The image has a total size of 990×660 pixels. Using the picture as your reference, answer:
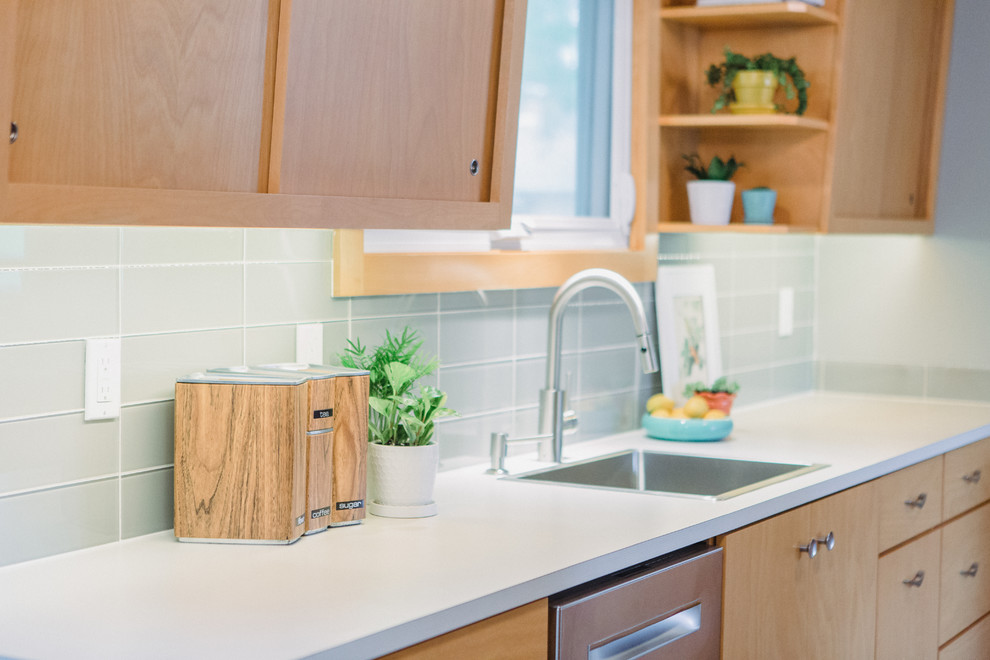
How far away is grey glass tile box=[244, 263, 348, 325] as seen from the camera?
1988 millimetres

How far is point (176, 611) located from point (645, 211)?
1716 millimetres

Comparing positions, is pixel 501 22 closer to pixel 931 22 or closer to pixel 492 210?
pixel 492 210

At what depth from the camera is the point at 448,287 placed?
7.62ft

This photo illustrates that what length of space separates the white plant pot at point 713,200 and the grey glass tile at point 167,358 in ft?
4.52

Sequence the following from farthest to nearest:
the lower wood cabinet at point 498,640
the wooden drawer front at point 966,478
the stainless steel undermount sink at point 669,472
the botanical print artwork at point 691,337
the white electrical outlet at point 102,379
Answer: the botanical print artwork at point 691,337
the wooden drawer front at point 966,478
the stainless steel undermount sink at point 669,472
the white electrical outlet at point 102,379
the lower wood cabinet at point 498,640

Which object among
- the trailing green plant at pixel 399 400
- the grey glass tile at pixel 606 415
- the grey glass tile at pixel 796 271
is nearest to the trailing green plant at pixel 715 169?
the grey glass tile at pixel 606 415

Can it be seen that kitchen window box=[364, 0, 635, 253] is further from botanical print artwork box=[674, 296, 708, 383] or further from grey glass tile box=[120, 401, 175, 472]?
grey glass tile box=[120, 401, 175, 472]

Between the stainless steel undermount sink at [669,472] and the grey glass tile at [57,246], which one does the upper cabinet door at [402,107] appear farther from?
the stainless steel undermount sink at [669,472]

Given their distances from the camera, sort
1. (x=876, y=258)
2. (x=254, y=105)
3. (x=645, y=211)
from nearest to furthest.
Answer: (x=254, y=105) → (x=645, y=211) → (x=876, y=258)

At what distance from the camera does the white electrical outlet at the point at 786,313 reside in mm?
3629

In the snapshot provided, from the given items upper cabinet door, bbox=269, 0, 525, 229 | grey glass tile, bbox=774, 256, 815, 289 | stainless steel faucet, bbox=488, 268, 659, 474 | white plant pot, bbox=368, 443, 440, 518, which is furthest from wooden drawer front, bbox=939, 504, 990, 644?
upper cabinet door, bbox=269, 0, 525, 229

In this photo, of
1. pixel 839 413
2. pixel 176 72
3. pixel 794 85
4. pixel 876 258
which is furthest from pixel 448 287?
pixel 876 258

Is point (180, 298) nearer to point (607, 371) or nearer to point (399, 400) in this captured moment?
point (399, 400)

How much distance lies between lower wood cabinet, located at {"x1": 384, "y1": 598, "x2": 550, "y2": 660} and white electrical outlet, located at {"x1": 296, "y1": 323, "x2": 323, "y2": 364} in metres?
0.69
